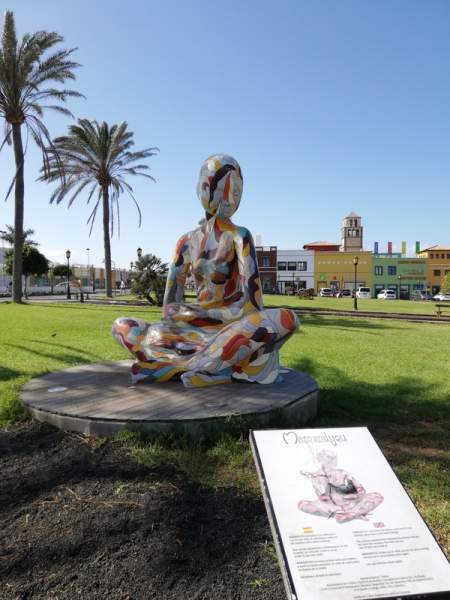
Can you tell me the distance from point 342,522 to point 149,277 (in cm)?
2110

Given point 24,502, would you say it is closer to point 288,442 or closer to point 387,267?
point 288,442

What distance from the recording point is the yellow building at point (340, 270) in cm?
6059

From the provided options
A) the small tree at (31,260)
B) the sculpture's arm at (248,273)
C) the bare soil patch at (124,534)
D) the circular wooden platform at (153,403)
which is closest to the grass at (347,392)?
the circular wooden platform at (153,403)

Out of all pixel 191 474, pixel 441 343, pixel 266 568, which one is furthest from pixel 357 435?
pixel 441 343

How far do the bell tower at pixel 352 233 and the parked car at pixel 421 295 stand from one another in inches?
848

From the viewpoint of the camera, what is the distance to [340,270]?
61.1 meters

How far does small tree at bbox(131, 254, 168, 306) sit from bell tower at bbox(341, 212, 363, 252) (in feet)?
203

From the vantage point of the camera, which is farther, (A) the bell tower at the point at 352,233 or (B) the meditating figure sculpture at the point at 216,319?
(A) the bell tower at the point at 352,233

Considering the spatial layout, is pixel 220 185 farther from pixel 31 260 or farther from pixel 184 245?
pixel 31 260

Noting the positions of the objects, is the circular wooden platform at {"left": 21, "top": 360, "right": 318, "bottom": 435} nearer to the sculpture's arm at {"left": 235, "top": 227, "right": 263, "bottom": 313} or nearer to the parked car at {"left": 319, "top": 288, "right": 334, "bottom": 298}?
the sculpture's arm at {"left": 235, "top": 227, "right": 263, "bottom": 313}

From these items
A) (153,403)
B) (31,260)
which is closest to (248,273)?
(153,403)

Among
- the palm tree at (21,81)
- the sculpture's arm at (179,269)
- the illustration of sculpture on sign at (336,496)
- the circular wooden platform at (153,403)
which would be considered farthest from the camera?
the palm tree at (21,81)

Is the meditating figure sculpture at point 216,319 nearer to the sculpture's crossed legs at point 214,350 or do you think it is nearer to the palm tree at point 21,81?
the sculpture's crossed legs at point 214,350

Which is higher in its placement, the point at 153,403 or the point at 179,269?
the point at 179,269
